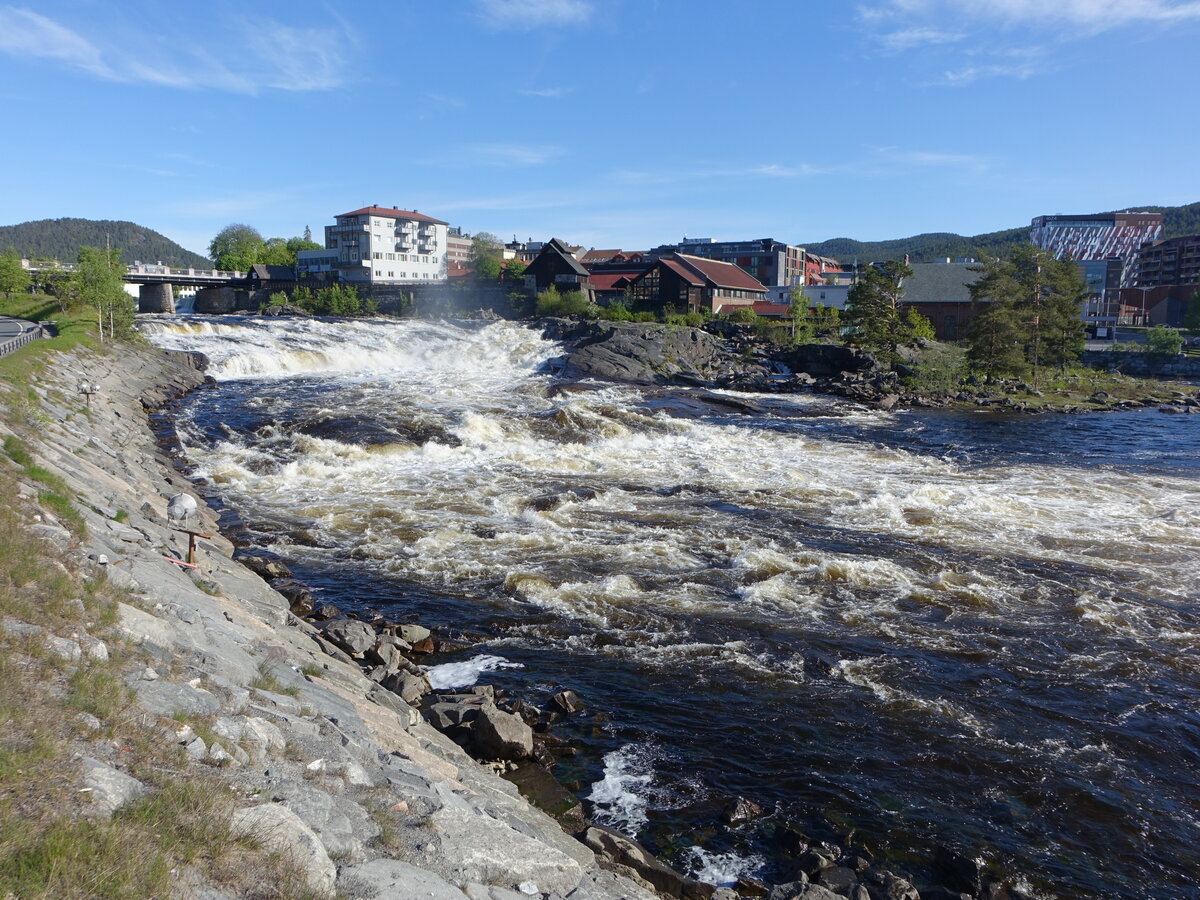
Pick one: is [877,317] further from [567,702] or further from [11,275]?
[11,275]

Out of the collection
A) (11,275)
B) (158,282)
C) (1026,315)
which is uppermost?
(158,282)

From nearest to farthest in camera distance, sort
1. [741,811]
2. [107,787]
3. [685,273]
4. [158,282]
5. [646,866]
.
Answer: [107,787] < [646,866] < [741,811] < [685,273] < [158,282]

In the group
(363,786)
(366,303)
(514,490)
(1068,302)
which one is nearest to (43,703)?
(363,786)

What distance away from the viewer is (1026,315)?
151ft

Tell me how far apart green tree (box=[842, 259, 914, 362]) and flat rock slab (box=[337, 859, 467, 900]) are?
49.2 meters

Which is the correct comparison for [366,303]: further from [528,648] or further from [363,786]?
[363,786]

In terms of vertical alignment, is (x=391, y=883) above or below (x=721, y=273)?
below

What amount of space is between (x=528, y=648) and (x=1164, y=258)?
6369 inches

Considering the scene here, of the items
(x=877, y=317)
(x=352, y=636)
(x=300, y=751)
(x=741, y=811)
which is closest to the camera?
(x=300, y=751)

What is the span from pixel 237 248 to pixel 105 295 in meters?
84.2

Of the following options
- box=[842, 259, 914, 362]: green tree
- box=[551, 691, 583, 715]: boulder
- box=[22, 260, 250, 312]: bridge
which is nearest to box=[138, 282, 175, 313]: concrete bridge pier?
box=[22, 260, 250, 312]: bridge

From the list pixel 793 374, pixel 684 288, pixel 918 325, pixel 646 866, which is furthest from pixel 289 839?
pixel 684 288

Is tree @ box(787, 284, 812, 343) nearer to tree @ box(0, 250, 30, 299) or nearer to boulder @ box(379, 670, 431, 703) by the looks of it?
boulder @ box(379, 670, 431, 703)

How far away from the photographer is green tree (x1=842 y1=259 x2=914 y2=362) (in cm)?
5025
